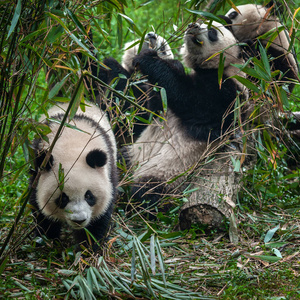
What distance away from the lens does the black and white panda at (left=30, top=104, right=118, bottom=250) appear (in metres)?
2.58

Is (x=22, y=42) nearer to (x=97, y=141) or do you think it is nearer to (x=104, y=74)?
(x=97, y=141)

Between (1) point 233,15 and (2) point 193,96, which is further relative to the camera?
(1) point 233,15

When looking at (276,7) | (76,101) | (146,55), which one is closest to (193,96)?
(146,55)

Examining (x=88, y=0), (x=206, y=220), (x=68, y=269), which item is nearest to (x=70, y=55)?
(x=88, y=0)

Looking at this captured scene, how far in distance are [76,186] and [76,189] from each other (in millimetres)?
18

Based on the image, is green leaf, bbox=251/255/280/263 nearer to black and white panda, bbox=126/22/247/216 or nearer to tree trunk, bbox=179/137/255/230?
tree trunk, bbox=179/137/255/230

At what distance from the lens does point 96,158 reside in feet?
8.88

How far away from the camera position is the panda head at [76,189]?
2574 millimetres

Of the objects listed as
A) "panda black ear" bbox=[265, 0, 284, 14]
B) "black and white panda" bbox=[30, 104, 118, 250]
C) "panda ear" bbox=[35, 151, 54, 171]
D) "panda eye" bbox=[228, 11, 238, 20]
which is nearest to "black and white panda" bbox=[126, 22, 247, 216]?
"panda black ear" bbox=[265, 0, 284, 14]

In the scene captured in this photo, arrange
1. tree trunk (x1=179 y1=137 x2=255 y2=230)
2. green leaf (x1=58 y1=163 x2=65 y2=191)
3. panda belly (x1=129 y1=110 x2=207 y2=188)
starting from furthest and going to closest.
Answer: panda belly (x1=129 y1=110 x2=207 y2=188) < tree trunk (x1=179 y1=137 x2=255 y2=230) < green leaf (x1=58 y1=163 x2=65 y2=191)

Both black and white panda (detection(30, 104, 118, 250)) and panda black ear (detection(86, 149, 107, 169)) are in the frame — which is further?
panda black ear (detection(86, 149, 107, 169))

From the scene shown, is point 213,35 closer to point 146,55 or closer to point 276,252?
point 146,55

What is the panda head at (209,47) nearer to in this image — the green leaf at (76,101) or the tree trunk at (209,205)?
the tree trunk at (209,205)

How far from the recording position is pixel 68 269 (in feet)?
8.27
